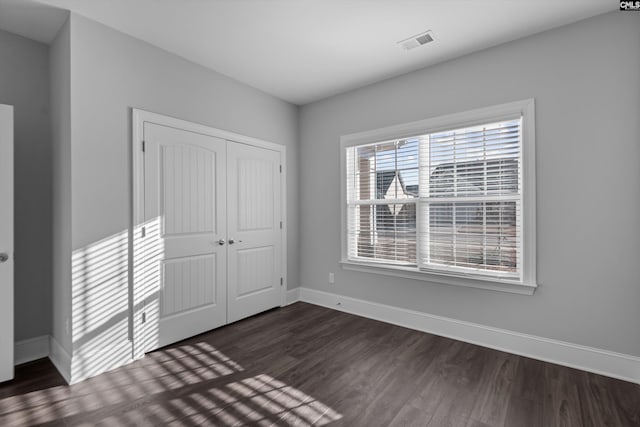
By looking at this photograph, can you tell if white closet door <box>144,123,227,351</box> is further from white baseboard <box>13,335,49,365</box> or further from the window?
the window

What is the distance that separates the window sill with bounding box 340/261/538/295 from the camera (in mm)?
2695

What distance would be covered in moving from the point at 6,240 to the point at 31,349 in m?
1.06

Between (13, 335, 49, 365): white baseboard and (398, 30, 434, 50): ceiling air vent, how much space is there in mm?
4157

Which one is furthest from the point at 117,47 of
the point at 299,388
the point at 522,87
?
the point at 522,87

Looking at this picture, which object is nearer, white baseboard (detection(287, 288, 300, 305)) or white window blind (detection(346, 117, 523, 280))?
white window blind (detection(346, 117, 523, 280))

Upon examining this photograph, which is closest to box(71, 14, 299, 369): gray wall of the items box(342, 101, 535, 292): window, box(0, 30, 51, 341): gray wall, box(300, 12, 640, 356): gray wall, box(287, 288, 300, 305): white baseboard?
box(0, 30, 51, 341): gray wall

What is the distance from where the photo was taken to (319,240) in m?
4.20

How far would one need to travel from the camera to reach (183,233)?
303 centimetres

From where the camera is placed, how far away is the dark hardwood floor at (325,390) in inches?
74.1

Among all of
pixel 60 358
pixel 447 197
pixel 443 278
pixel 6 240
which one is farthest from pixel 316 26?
pixel 60 358

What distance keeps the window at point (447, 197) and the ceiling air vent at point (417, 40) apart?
752 mm

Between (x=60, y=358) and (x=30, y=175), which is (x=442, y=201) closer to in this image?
(x=60, y=358)

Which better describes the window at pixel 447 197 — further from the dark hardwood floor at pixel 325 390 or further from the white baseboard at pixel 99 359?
the white baseboard at pixel 99 359

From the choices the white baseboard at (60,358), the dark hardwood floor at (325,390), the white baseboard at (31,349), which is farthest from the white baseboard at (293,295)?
the white baseboard at (31,349)
